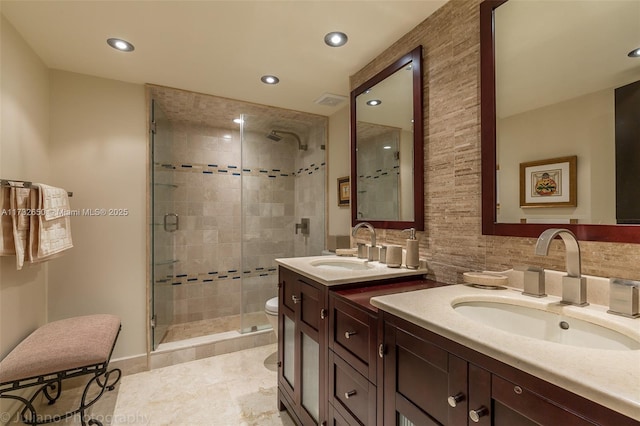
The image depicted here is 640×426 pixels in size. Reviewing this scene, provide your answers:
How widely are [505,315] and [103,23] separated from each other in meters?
2.51

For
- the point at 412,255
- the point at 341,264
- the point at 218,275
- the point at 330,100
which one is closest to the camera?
the point at 412,255

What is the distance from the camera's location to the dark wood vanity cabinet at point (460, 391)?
0.59 meters

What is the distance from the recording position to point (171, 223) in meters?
3.22

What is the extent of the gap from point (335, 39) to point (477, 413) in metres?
1.98

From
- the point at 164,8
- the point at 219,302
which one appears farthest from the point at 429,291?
the point at 219,302

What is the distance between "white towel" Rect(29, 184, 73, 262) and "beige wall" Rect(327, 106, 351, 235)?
2.11 meters

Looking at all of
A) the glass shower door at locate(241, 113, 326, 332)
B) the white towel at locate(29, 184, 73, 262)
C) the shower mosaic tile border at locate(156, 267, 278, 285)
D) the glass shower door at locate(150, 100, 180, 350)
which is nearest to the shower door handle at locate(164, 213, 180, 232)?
the glass shower door at locate(150, 100, 180, 350)

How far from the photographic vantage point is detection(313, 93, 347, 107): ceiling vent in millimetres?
2719

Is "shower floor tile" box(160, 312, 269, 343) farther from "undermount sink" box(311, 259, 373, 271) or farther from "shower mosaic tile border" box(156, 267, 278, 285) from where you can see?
"undermount sink" box(311, 259, 373, 271)

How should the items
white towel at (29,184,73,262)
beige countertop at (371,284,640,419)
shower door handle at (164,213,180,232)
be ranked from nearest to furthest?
1. beige countertop at (371,284,640,419)
2. white towel at (29,184,73,262)
3. shower door handle at (164,213,180,232)

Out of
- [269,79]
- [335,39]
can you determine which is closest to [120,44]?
[269,79]

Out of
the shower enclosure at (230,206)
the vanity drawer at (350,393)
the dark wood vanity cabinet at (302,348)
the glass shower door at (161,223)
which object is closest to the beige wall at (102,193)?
the glass shower door at (161,223)

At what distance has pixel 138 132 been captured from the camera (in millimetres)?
2494

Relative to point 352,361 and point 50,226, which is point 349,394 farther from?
point 50,226
